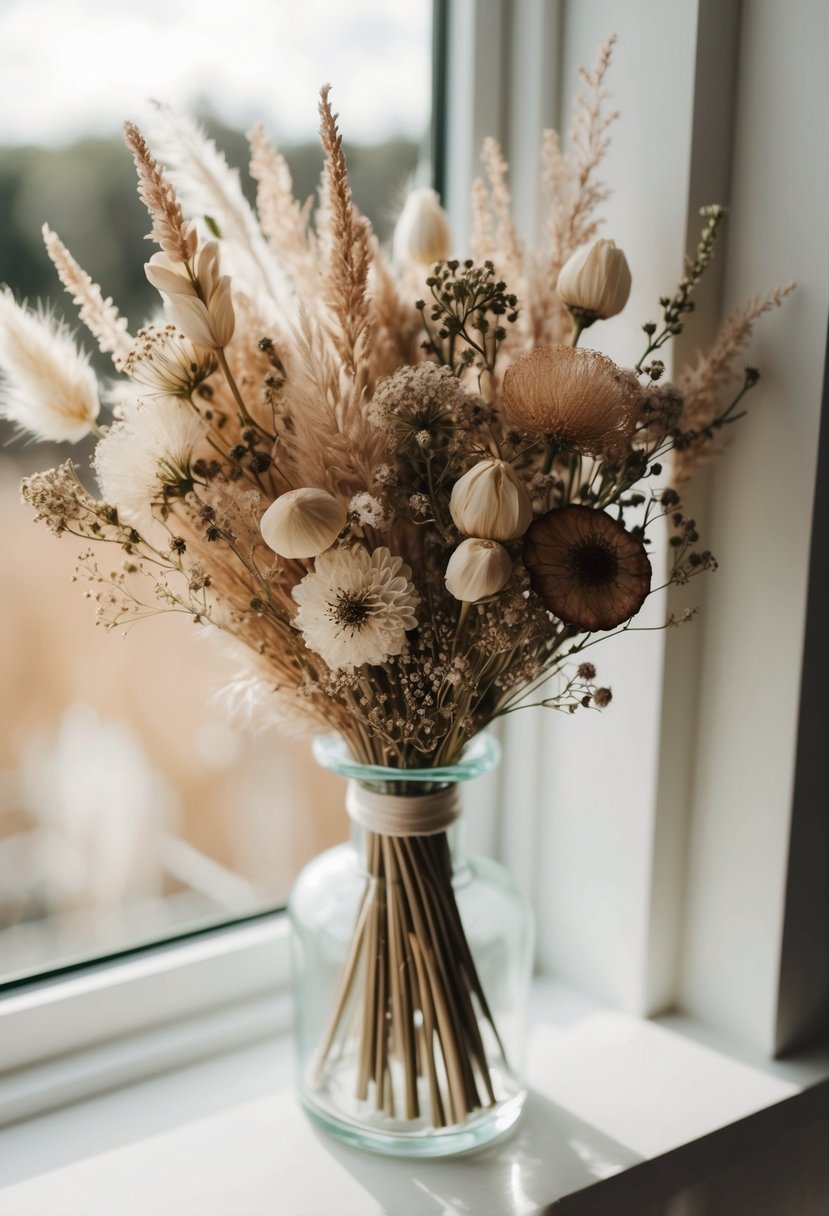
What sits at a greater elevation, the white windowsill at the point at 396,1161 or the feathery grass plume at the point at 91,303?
the feathery grass plume at the point at 91,303

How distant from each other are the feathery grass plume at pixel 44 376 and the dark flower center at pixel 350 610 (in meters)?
0.22

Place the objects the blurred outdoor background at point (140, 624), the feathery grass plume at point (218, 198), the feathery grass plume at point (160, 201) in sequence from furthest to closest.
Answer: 1. the blurred outdoor background at point (140, 624)
2. the feathery grass plume at point (218, 198)
3. the feathery grass plume at point (160, 201)

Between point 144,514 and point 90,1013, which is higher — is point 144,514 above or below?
above

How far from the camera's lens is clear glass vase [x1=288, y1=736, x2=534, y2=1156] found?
2.70ft

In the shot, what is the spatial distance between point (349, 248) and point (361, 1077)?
60 centimetres

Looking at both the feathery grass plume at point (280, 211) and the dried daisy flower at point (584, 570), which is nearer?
the dried daisy flower at point (584, 570)

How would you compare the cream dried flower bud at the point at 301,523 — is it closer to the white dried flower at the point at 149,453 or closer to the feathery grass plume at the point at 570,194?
the white dried flower at the point at 149,453

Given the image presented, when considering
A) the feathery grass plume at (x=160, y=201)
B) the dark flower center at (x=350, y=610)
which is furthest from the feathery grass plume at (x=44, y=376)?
the dark flower center at (x=350, y=610)

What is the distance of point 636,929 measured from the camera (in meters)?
1.01

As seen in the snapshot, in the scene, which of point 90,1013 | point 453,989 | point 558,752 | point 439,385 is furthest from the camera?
point 558,752

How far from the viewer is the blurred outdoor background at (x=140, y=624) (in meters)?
0.86

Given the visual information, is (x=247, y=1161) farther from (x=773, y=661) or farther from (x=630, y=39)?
(x=630, y=39)

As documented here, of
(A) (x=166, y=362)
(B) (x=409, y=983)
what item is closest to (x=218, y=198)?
(A) (x=166, y=362)

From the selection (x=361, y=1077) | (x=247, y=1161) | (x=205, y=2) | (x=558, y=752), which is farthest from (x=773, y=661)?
(x=205, y=2)
